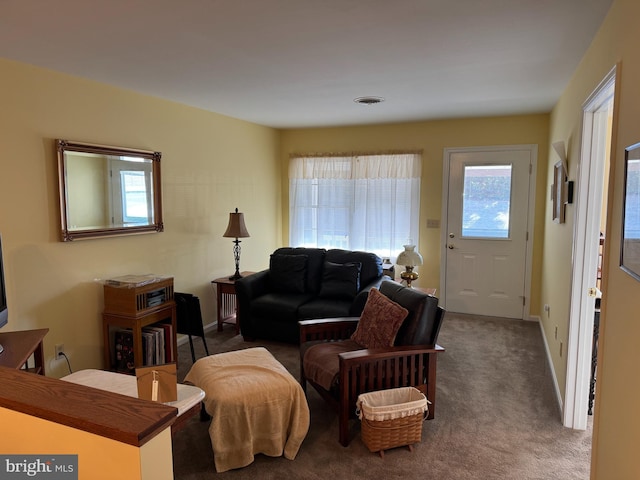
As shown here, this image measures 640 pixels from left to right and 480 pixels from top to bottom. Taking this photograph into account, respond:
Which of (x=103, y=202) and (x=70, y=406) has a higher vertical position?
(x=103, y=202)

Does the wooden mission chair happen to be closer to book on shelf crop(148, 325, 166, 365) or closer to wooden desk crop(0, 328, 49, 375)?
book on shelf crop(148, 325, 166, 365)

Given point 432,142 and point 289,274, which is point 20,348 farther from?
point 432,142

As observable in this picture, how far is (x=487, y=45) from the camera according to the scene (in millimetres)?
2514

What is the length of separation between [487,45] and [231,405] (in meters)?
2.50

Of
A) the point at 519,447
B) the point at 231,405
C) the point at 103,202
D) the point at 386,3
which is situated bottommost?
the point at 519,447

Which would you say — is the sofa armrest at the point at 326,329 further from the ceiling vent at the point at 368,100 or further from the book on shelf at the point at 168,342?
the ceiling vent at the point at 368,100

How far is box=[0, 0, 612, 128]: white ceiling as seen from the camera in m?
2.01

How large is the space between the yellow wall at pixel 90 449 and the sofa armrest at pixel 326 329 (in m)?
2.08

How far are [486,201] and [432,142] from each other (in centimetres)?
95

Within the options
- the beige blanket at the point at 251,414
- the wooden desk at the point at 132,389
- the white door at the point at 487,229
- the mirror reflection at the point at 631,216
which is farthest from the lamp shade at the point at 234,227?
the mirror reflection at the point at 631,216

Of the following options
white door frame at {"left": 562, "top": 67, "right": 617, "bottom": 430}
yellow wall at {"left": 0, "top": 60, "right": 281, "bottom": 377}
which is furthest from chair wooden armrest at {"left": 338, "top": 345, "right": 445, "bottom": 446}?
yellow wall at {"left": 0, "top": 60, "right": 281, "bottom": 377}

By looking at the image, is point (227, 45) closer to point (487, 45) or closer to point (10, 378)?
point (487, 45)

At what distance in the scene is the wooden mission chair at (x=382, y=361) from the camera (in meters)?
2.54

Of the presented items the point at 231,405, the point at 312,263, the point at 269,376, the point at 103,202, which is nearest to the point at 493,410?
the point at 269,376
